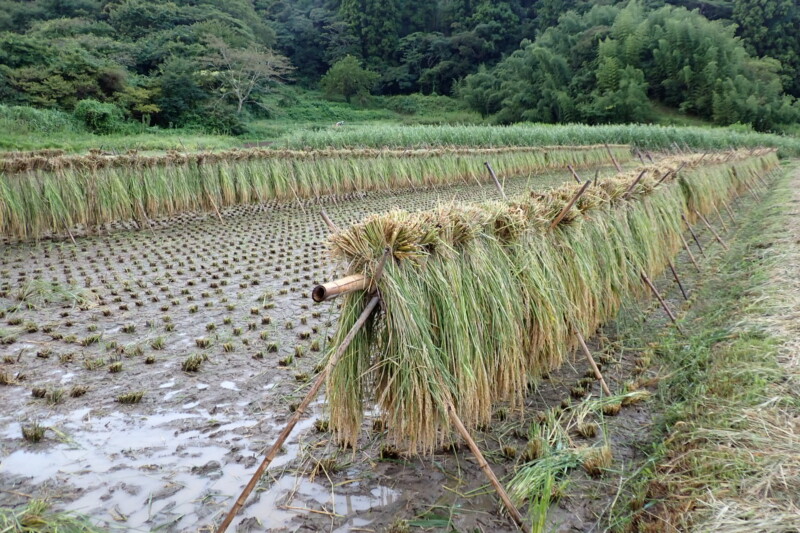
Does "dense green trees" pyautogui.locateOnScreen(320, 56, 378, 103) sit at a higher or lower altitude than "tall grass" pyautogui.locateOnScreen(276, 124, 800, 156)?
higher

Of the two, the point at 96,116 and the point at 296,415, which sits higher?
the point at 96,116

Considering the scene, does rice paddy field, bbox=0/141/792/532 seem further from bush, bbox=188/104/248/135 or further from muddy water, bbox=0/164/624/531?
bush, bbox=188/104/248/135

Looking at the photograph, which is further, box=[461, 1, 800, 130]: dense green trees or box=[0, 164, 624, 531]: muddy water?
box=[461, 1, 800, 130]: dense green trees

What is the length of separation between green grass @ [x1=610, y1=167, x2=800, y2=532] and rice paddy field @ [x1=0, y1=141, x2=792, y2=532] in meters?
0.17

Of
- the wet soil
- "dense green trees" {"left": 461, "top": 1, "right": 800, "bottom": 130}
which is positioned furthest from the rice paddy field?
"dense green trees" {"left": 461, "top": 1, "right": 800, "bottom": 130}

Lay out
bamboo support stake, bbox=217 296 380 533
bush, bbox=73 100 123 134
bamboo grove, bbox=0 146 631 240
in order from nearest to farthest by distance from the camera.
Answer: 1. bamboo support stake, bbox=217 296 380 533
2. bamboo grove, bbox=0 146 631 240
3. bush, bbox=73 100 123 134

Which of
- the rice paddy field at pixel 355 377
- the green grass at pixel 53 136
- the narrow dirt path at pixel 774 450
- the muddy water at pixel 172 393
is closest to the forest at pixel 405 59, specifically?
the green grass at pixel 53 136

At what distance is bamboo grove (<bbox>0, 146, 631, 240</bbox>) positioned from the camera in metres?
7.37

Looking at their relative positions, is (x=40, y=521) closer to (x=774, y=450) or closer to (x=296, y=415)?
(x=296, y=415)

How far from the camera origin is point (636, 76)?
35.8 meters

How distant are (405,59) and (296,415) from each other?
55.2 meters

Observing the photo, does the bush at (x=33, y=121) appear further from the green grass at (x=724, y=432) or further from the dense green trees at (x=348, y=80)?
the dense green trees at (x=348, y=80)

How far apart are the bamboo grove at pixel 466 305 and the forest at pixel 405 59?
2319cm

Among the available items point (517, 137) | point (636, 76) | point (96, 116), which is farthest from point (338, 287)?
point (636, 76)
